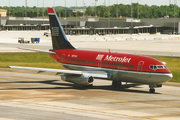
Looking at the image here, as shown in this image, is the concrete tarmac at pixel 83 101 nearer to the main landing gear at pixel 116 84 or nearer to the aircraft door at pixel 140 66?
the main landing gear at pixel 116 84

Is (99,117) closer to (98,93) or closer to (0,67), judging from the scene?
(98,93)

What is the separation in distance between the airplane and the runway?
1.46 metres

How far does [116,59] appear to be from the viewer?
41094 millimetres

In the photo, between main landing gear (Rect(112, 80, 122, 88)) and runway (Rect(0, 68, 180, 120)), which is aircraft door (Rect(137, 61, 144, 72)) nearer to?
runway (Rect(0, 68, 180, 120))

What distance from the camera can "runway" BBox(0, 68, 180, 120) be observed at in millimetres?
28409

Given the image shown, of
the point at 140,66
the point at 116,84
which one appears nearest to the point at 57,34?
the point at 116,84

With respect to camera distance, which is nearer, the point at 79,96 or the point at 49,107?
the point at 49,107

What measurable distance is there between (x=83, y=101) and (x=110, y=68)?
26.6 ft

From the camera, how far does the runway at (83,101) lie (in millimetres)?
28409

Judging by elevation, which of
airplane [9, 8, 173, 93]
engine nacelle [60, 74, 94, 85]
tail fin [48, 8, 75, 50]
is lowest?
engine nacelle [60, 74, 94, 85]

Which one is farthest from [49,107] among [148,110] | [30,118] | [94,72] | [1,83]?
[1,83]

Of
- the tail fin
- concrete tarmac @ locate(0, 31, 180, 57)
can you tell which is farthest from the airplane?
concrete tarmac @ locate(0, 31, 180, 57)

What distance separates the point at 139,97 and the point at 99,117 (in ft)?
33.4

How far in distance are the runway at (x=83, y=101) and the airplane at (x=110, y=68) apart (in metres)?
1.46
